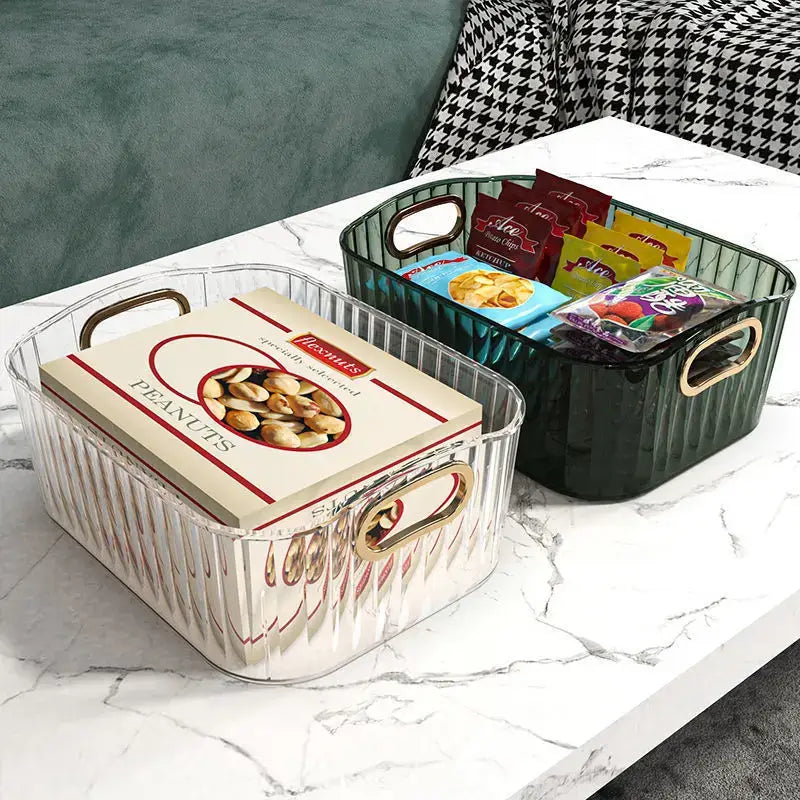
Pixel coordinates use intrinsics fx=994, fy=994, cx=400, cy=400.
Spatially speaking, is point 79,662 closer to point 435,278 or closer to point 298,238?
point 435,278

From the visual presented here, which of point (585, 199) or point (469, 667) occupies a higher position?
point (585, 199)

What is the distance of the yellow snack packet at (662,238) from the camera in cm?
77

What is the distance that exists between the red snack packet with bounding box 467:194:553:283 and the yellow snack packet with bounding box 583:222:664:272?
34 mm

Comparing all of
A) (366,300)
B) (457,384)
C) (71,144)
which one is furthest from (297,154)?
(457,384)

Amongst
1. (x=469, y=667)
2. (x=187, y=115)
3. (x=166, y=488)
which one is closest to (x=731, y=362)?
(x=469, y=667)

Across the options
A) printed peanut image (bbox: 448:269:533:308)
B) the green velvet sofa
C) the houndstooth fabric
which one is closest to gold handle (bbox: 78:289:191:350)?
printed peanut image (bbox: 448:269:533:308)

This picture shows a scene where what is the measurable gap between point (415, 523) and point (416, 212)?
0.39 metres

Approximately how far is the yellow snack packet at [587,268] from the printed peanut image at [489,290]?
1.9 inches

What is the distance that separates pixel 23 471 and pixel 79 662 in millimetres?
209

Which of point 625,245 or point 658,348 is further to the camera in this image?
point 625,245

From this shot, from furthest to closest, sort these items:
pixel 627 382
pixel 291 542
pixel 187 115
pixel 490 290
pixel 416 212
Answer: pixel 187 115 < pixel 416 212 < pixel 490 290 < pixel 627 382 < pixel 291 542

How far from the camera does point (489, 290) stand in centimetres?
73

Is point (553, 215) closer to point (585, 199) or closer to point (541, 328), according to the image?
point (585, 199)

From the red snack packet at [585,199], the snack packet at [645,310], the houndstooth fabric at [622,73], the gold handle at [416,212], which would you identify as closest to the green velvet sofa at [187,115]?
the houndstooth fabric at [622,73]
